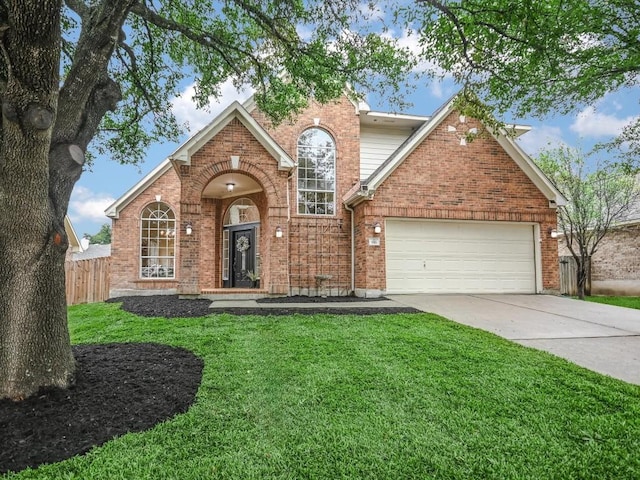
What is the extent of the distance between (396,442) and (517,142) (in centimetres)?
1100

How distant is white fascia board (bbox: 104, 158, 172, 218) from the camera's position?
44.3 feet

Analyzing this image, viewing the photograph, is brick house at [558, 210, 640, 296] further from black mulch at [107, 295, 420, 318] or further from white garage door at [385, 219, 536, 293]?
black mulch at [107, 295, 420, 318]

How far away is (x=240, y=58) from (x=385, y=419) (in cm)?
715

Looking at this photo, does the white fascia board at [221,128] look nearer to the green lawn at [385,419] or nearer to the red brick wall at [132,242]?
the red brick wall at [132,242]

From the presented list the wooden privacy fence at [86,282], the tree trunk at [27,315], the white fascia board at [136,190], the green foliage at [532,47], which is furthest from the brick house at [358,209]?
the tree trunk at [27,315]

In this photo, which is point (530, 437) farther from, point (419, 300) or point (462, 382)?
point (419, 300)

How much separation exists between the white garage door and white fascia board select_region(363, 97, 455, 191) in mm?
1289

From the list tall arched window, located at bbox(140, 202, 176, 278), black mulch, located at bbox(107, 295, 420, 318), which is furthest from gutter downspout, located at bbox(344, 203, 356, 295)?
tall arched window, located at bbox(140, 202, 176, 278)

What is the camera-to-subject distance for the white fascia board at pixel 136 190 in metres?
13.5

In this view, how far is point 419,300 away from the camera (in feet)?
29.9

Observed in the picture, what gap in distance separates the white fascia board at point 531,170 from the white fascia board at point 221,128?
6418 millimetres

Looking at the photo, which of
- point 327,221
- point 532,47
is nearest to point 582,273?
point 327,221

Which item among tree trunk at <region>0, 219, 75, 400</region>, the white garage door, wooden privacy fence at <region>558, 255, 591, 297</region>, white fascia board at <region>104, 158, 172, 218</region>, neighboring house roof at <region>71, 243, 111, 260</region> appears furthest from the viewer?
neighboring house roof at <region>71, 243, 111, 260</region>

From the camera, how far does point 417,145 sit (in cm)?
1045
